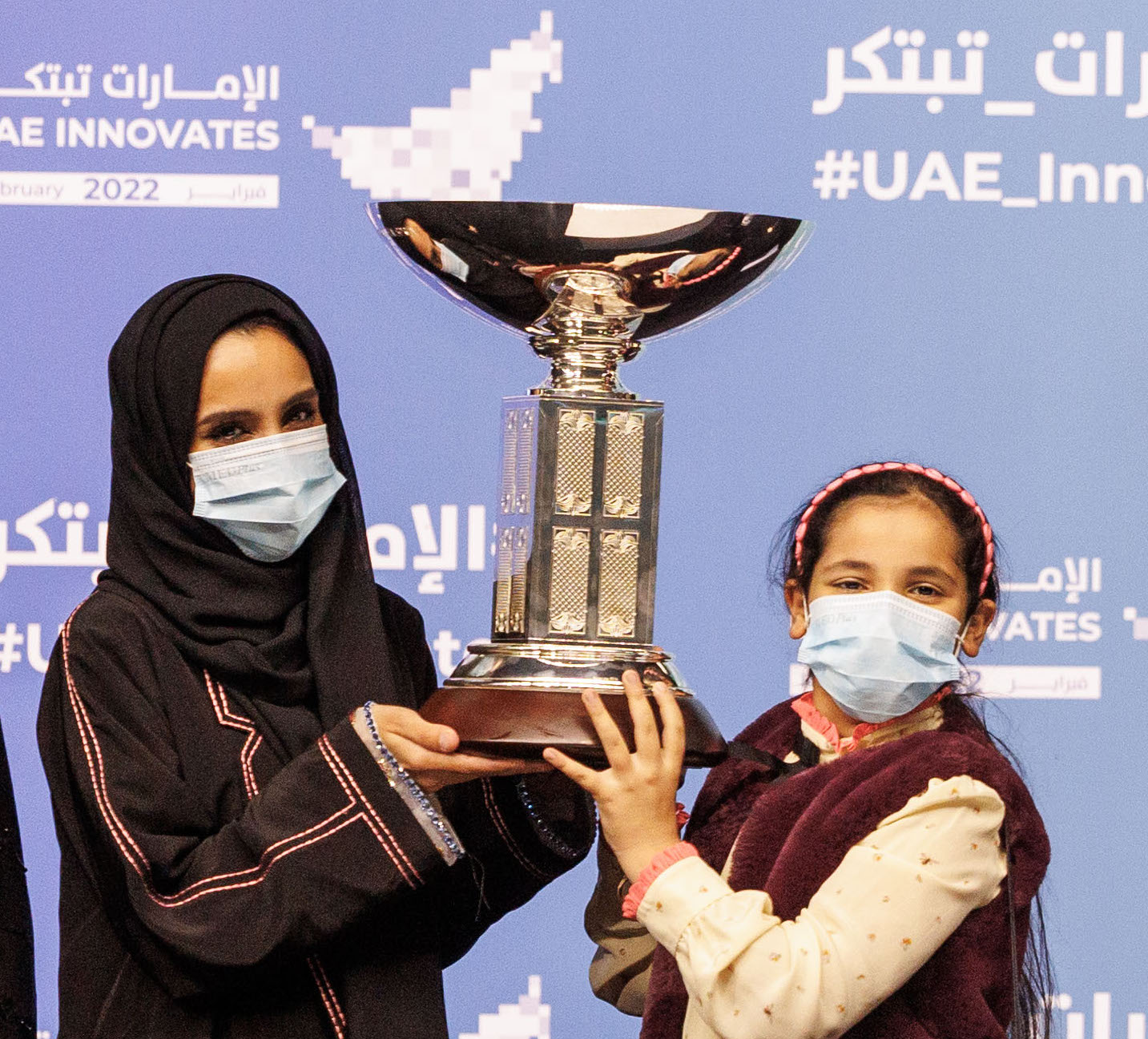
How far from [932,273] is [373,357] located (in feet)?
2.28

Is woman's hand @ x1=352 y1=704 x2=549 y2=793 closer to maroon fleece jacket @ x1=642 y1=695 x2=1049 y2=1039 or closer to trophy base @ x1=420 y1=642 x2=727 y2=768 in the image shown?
trophy base @ x1=420 y1=642 x2=727 y2=768

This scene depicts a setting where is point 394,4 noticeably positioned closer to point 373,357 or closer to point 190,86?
point 190,86

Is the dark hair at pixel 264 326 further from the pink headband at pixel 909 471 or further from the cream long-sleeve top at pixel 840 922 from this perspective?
the cream long-sleeve top at pixel 840 922

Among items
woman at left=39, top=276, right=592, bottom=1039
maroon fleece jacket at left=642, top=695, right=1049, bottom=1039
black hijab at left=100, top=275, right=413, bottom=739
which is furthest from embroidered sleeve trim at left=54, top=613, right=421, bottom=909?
maroon fleece jacket at left=642, top=695, right=1049, bottom=1039

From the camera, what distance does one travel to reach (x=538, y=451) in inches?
51.9

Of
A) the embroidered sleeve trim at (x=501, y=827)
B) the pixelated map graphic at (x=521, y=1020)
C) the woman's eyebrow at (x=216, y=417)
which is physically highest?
the woman's eyebrow at (x=216, y=417)

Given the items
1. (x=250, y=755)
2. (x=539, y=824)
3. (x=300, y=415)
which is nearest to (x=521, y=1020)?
(x=539, y=824)

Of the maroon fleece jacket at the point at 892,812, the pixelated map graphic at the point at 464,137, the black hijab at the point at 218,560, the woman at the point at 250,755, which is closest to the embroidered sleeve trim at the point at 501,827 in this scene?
the woman at the point at 250,755

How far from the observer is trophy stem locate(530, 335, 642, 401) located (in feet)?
4.42

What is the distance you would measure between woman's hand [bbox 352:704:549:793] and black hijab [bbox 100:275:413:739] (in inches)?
5.0

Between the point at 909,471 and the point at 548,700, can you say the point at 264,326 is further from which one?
the point at 909,471

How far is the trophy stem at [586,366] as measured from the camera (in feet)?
4.42

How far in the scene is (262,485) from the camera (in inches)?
55.7

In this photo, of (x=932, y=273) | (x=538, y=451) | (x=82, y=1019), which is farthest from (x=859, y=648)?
(x=932, y=273)
